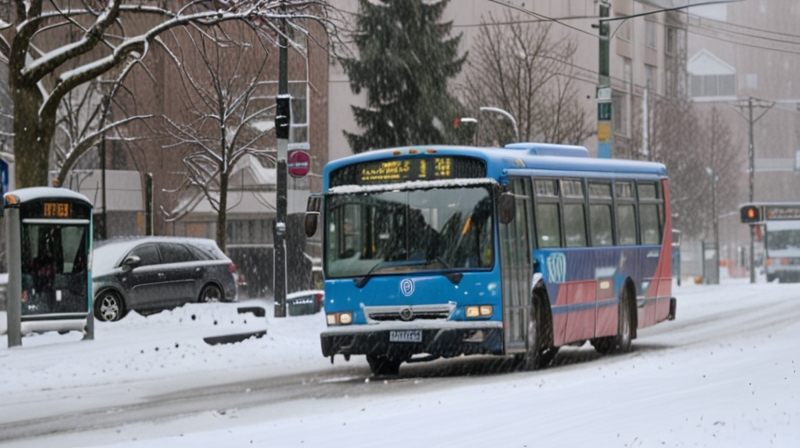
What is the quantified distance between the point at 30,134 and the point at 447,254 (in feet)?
28.3

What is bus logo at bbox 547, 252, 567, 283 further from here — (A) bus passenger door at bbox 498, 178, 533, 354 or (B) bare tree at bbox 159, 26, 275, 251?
(B) bare tree at bbox 159, 26, 275, 251

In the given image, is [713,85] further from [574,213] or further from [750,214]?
[574,213]

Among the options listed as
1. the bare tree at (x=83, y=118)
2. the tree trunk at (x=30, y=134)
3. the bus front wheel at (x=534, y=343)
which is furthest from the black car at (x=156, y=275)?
the bus front wheel at (x=534, y=343)

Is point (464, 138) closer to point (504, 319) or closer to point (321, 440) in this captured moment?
point (504, 319)

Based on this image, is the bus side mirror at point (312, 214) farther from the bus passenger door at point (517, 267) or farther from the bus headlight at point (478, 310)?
the bus passenger door at point (517, 267)

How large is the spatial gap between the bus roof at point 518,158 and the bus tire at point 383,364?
232cm

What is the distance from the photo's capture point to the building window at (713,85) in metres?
123

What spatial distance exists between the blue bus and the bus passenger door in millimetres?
21

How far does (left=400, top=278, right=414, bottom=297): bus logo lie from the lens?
16.6 meters

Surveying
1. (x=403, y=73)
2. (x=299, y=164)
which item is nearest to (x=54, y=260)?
(x=299, y=164)

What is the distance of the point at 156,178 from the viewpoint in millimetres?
57969

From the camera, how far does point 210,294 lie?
2980 cm

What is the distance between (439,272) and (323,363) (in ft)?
12.7

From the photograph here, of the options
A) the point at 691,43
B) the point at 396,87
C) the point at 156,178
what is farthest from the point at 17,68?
the point at 691,43
